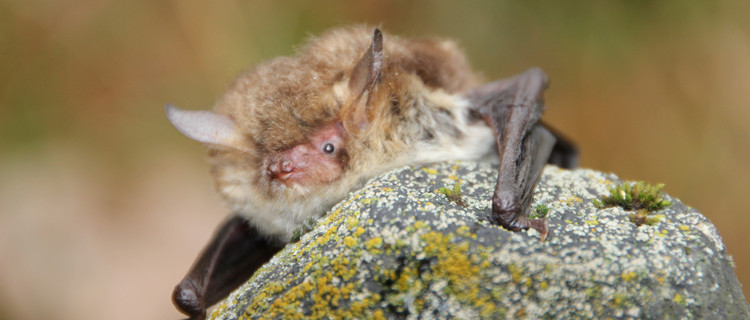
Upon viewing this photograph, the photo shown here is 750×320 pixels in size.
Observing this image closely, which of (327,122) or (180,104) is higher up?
(180,104)

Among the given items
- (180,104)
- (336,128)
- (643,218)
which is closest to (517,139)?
(643,218)

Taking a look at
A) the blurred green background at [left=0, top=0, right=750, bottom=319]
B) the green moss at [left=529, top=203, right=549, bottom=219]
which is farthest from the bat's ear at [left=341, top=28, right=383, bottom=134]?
the blurred green background at [left=0, top=0, right=750, bottom=319]

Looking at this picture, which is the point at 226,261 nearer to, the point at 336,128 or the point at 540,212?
the point at 336,128

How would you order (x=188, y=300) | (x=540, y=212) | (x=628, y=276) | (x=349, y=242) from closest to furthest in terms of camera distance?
1. (x=628, y=276)
2. (x=349, y=242)
3. (x=540, y=212)
4. (x=188, y=300)

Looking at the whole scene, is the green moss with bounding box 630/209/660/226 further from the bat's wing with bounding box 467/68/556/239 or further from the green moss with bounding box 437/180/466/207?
the green moss with bounding box 437/180/466/207

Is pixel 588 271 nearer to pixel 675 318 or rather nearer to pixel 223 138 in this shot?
pixel 675 318

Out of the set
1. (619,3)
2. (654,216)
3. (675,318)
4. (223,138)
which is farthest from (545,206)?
(619,3)
